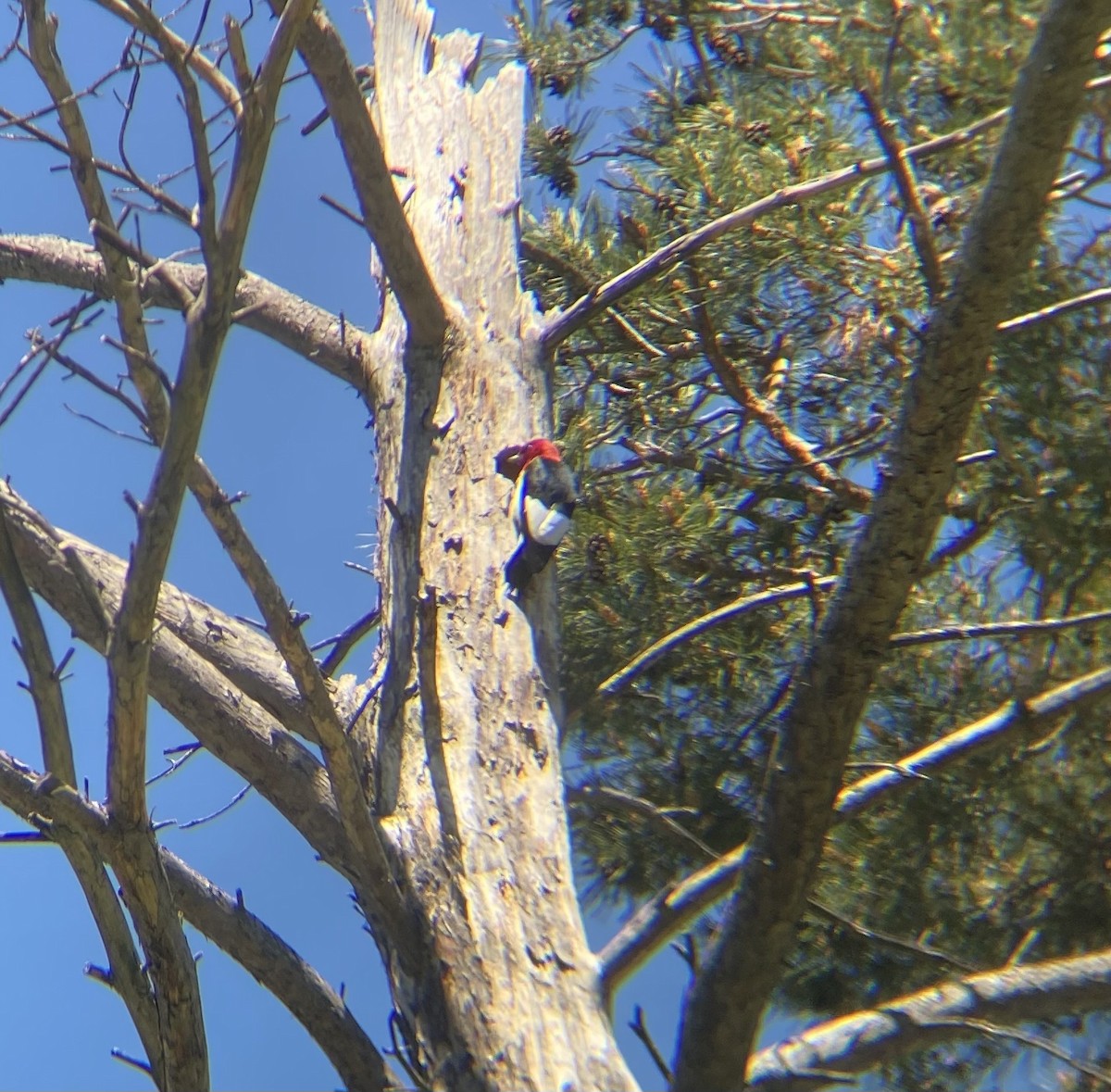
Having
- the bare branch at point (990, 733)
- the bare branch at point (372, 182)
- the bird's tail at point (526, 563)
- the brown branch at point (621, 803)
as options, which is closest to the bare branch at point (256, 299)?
the bare branch at point (372, 182)

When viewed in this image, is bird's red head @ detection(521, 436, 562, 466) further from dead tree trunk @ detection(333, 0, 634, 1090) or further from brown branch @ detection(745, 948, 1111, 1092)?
brown branch @ detection(745, 948, 1111, 1092)

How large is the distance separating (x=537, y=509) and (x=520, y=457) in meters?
0.13

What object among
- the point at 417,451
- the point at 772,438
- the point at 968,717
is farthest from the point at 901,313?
the point at 417,451

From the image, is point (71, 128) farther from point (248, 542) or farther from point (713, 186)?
point (713, 186)

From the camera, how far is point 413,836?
130 centimetres

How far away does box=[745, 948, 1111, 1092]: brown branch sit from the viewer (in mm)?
1370

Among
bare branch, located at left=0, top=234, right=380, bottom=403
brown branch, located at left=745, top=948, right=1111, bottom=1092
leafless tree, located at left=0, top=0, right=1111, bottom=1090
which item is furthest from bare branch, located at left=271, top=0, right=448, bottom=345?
brown branch, located at left=745, top=948, right=1111, bottom=1092

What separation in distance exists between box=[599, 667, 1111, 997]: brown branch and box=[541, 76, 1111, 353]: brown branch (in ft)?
2.59

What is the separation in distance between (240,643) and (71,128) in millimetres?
786

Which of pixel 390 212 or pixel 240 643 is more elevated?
pixel 390 212

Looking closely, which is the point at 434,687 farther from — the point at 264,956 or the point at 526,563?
the point at 264,956

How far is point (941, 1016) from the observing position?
4.53 ft

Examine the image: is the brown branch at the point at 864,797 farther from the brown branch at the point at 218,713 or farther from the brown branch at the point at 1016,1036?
the brown branch at the point at 218,713

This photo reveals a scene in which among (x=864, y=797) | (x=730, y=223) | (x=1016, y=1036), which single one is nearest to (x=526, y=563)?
(x=864, y=797)
